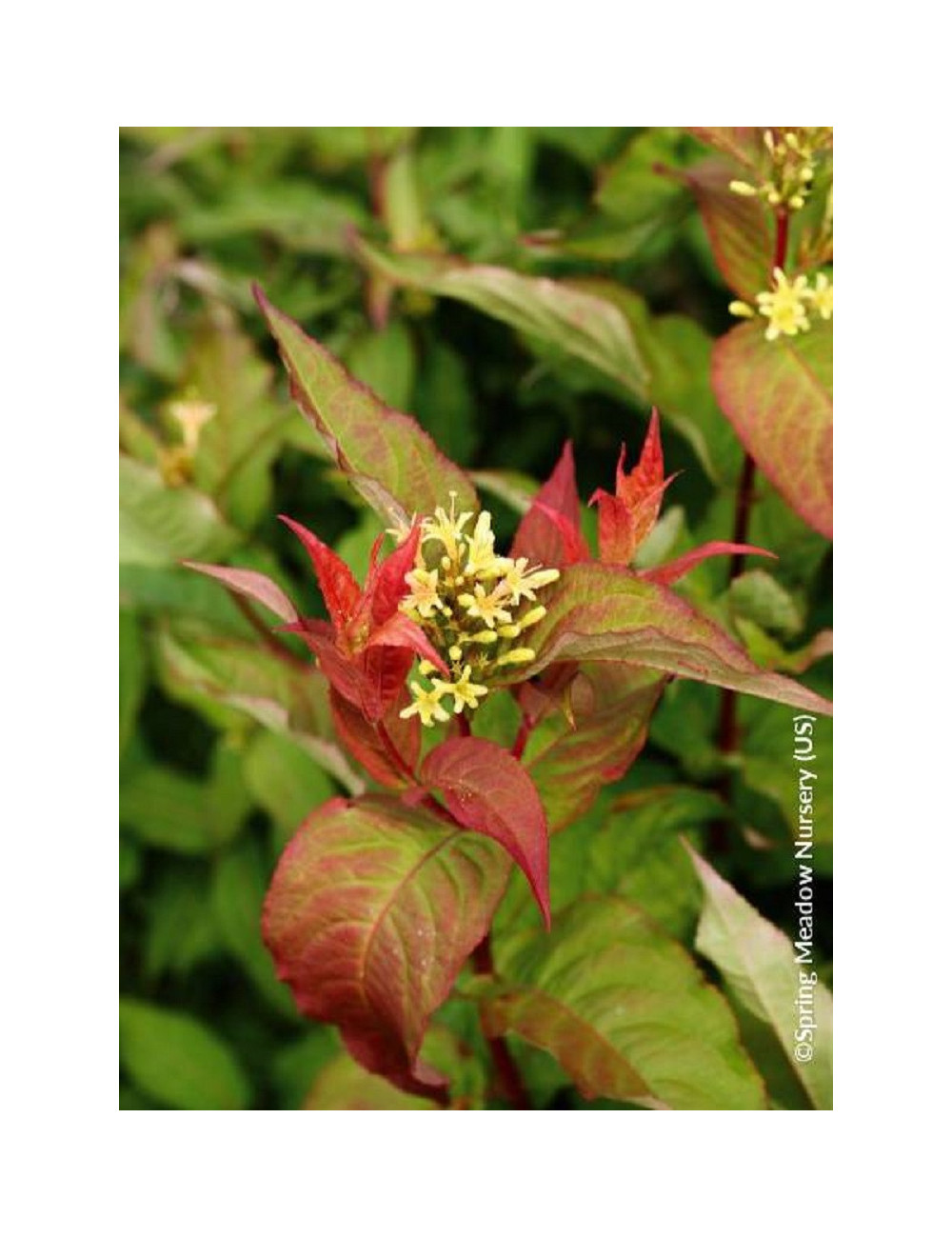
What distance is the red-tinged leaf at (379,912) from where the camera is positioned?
2.84 feet

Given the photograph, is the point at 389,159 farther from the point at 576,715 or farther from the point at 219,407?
the point at 576,715

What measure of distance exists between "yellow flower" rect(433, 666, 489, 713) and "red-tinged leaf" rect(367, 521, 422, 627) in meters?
0.05

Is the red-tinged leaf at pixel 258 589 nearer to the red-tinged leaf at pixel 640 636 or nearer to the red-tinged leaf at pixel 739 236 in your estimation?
the red-tinged leaf at pixel 640 636

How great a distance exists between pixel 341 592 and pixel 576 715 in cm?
20

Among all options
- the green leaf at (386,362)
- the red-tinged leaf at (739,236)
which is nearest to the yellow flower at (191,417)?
the green leaf at (386,362)

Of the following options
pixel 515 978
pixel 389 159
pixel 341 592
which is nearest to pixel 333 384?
pixel 341 592

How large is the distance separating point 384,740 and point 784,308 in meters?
0.51

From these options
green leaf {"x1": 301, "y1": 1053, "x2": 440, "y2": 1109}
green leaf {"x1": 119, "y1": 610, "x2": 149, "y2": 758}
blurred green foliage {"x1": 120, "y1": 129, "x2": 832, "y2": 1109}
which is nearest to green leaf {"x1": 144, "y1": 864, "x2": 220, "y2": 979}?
blurred green foliage {"x1": 120, "y1": 129, "x2": 832, "y2": 1109}

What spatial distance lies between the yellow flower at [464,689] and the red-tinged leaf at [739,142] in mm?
546

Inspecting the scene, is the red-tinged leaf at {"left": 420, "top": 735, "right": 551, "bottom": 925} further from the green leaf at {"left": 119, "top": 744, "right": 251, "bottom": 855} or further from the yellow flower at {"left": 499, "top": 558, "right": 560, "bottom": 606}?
the green leaf at {"left": 119, "top": 744, "right": 251, "bottom": 855}

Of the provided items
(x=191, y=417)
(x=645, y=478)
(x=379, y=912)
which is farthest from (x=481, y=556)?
(x=191, y=417)

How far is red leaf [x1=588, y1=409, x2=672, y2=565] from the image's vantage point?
2.81 ft

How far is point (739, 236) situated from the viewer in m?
1.16

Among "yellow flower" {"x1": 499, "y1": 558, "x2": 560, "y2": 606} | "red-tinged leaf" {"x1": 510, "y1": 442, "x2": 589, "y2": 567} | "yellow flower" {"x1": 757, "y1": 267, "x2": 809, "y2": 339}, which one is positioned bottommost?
"yellow flower" {"x1": 499, "y1": 558, "x2": 560, "y2": 606}
